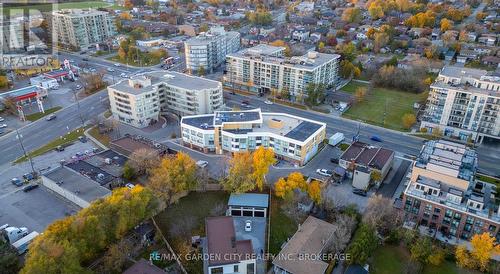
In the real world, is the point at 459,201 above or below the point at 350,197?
above

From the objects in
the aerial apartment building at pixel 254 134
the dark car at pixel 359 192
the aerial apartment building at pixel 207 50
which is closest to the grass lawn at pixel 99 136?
the aerial apartment building at pixel 254 134

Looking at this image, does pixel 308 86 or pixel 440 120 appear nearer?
pixel 440 120

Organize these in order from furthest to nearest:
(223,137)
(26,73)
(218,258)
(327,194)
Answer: (26,73) → (223,137) → (327,194) → (218,258)

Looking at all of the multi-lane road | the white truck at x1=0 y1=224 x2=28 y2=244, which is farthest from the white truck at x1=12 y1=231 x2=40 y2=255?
the multi-lane road

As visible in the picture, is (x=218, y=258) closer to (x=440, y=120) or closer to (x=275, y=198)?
(x=275, y=198)

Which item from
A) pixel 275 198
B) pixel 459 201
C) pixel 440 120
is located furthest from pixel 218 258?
pixel 440 120

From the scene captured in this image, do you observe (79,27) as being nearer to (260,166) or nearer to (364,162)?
(260,166)

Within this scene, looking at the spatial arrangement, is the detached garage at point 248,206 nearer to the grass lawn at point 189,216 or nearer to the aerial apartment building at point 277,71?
the grass lawn at point 189,216
